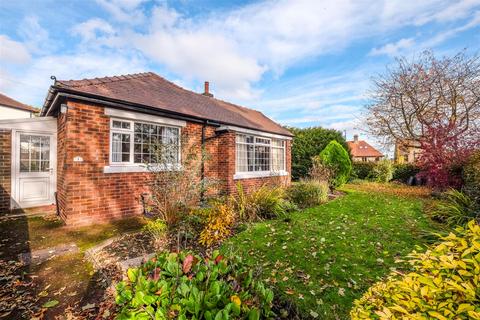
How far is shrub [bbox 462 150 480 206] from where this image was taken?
6090 mm

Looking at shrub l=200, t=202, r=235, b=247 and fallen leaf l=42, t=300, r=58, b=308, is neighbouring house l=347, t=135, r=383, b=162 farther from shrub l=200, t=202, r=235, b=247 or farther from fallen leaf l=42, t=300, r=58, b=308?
fallen leaf l=42, t=300, r=58, b=308

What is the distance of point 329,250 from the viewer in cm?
432

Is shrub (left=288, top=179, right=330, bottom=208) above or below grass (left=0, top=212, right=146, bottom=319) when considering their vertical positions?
above

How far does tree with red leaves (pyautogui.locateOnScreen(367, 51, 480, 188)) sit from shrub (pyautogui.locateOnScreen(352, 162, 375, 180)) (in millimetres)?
3642

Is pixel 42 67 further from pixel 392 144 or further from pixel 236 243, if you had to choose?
pixel 392 144

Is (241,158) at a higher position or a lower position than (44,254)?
higher

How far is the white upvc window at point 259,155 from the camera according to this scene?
34.0 ft

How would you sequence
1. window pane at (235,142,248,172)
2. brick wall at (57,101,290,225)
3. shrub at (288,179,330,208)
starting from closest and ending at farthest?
brick wall at (57,101,290,225), shrub at (288,179,330,208), window pane at (235,142,248,172)

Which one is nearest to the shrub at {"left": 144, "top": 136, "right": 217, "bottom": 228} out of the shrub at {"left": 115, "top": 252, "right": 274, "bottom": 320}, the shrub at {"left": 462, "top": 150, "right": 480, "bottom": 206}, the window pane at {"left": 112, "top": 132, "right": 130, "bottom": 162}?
the window pane at {"left": 112, "top": 132, "right": 130, "bottom": 162}

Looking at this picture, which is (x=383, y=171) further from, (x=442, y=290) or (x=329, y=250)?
(x=442, y=290)

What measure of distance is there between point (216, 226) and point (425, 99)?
640 inches

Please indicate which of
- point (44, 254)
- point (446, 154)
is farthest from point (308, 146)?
point (44, 254)

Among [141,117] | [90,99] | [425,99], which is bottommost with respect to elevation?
[141,117]

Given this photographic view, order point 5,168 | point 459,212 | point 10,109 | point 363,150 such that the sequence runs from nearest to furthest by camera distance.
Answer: point 459,212 → point 5,168 → point 10,109 → point 363,150
